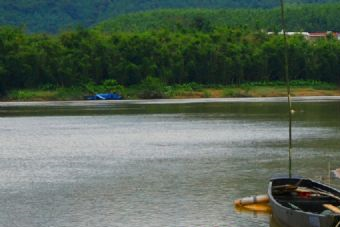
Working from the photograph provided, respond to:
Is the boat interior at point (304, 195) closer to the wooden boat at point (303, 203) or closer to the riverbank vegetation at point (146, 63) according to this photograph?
the wooden boat at point (303, 203)

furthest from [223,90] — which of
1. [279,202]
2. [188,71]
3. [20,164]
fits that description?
[279,202]

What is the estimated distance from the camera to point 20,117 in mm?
80000

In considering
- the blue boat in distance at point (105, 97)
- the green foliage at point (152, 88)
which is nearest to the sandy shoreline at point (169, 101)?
the blue boat in distance at point (105, 97)

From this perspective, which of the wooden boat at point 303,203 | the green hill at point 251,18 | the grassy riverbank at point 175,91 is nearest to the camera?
the wooden boat at point 303,203

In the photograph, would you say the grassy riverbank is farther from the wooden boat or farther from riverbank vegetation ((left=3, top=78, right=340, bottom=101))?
the wooden boat

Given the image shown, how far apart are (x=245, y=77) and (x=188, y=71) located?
7.74m

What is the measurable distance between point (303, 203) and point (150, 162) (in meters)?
17.7

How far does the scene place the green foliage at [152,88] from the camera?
110812 mm

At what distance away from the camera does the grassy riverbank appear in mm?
109500

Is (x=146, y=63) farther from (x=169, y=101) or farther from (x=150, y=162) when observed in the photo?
(x=150, y=162)

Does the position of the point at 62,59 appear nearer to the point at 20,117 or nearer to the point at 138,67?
the point at 138,67

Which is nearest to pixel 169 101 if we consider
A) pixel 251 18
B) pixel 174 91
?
pixel 174 91

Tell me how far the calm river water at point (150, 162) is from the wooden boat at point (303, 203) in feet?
3.55

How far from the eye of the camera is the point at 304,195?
101 feet
